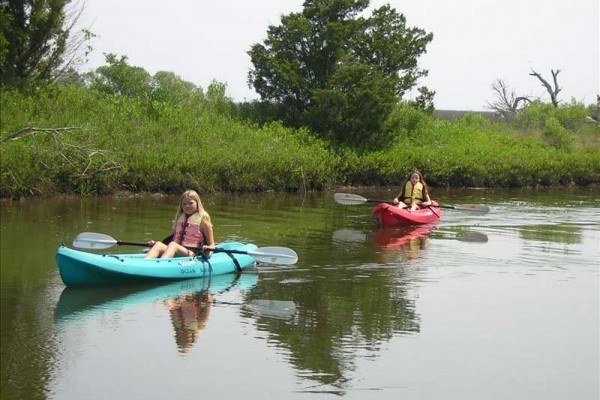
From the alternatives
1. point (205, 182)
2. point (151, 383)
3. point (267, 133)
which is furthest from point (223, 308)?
point (267, 133)

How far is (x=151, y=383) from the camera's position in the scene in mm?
7777

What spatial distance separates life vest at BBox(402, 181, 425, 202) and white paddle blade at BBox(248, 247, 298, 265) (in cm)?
755

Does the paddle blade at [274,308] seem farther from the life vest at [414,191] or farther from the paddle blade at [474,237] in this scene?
the life vest at [414,191]

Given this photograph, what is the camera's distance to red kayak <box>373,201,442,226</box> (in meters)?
18.8

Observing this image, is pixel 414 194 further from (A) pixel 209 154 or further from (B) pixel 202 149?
(B) pixel 202 149

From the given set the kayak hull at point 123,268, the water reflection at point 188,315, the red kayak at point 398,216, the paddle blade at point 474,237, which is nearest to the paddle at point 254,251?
the kayak hull at point 123,268

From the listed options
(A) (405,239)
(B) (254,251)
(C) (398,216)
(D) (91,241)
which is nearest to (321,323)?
(B) (254,251)

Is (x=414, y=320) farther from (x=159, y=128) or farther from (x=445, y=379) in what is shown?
(x=159, y=128)

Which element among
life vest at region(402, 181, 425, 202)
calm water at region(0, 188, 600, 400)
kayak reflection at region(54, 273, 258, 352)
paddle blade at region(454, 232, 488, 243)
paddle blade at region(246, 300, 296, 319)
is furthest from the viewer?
life vest at region(402, 181, 425, 202)

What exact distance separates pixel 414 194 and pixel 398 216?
1065 mm

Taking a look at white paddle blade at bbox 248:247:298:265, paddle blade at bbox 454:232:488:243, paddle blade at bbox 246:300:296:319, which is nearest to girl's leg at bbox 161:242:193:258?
white paddle blade at bbox 248:247:298:265

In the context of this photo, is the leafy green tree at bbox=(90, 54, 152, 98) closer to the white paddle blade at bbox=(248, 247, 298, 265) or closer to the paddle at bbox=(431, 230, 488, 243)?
the paddle at bbox=(431, 230, 488, 243)

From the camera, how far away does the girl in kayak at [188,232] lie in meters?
12.0

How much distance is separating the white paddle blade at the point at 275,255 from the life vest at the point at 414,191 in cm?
755
